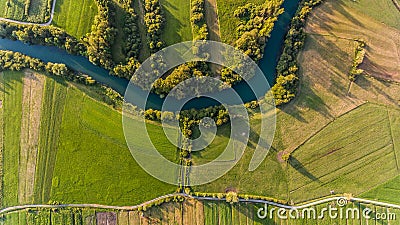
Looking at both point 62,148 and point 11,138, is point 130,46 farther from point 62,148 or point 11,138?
point 11,138

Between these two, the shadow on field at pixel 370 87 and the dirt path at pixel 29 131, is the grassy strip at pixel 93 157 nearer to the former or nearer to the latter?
the dirt path at pixel 29 131

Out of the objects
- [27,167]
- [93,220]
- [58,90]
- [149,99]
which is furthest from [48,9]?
[93,220]

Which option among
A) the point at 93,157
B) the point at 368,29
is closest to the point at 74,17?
the point at 93,157

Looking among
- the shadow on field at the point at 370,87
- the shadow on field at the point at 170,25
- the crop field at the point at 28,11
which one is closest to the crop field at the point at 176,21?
the shadow on field at the point at 170,25

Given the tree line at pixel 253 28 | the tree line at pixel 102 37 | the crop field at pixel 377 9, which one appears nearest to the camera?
the tree line at pixel 253 28

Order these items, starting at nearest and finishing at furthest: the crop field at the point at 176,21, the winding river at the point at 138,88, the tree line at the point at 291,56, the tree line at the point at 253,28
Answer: the tree line at the point at 253,28 < the tree line at the point at 291,56 < the crop field at the point at 176,21 < the winding river at the point at 138,88
